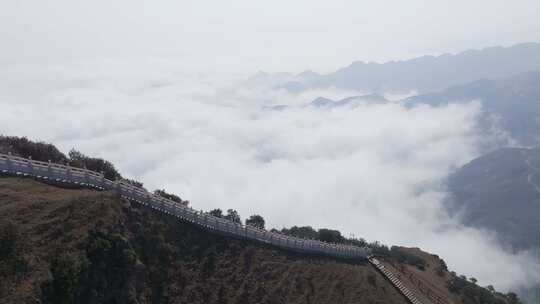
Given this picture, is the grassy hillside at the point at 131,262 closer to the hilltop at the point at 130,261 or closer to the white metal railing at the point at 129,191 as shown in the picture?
the hilltop at the point at 130,261

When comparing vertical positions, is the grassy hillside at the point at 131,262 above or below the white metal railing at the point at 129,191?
below

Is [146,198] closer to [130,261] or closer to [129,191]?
[129,191]

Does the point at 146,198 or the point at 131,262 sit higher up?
the point at 146,198

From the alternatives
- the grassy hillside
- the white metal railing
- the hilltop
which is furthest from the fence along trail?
the grassy hillside

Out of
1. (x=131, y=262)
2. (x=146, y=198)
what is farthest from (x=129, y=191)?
(x=131, y=262)

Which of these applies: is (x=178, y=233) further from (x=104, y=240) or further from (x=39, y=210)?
(x=39, y=210)

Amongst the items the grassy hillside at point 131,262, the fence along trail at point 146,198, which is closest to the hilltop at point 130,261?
the grassy hillside at point 131,262

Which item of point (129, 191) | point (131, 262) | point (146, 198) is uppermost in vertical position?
point (129, 191)

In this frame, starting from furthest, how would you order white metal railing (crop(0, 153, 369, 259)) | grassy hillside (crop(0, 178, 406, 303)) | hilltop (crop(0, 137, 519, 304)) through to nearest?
white metal railing (crop(0, 153, 369, 259))
grassy hillside (crop(0, 178, 406, 303))
hilltop (crop(0, 137, 519, 304))

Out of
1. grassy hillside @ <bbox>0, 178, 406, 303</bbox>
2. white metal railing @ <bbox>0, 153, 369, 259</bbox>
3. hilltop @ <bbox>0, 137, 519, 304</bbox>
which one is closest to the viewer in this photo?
hilltop @ <bbox>0, 137, 519, 304</bbox>

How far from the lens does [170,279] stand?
4044cm

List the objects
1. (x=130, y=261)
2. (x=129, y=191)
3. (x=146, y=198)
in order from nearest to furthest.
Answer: (x=130, y=261), (x=129, y=191), (x=146, y=198)

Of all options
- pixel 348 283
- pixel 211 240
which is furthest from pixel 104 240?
pixel 348 283

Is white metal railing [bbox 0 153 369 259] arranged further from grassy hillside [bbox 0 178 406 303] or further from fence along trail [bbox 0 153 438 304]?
grassy hillside [bbox 0 178 406 303]
